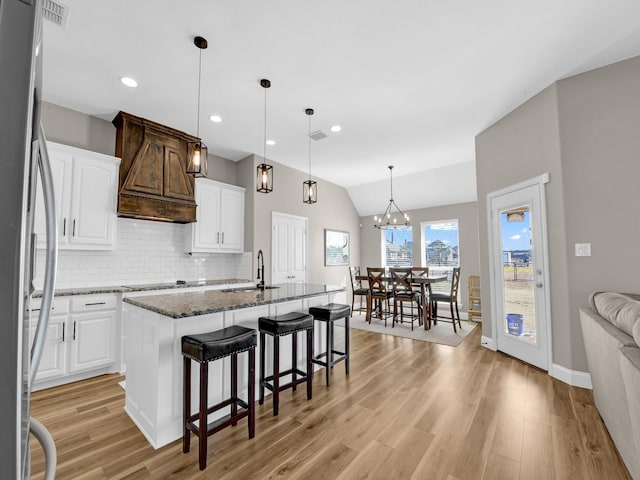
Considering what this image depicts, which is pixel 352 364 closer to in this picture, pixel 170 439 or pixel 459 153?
pixel 170 439

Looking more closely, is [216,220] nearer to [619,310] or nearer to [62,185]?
[62,185]

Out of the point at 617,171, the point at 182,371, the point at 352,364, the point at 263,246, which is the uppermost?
the point at 617,171

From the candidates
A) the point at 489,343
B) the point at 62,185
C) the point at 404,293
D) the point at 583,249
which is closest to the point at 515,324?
the point at 489,343

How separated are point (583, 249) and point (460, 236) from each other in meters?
3.99

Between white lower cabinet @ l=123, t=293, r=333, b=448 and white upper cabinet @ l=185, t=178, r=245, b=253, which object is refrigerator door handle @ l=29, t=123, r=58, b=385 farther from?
white upper cabinet @ l=185, t=178, r=245, b=253

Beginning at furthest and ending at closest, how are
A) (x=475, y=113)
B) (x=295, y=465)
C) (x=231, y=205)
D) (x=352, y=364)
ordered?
(x=231, y=205)
(x=475, y=113)
(x=352, y=364)
(x=295, y=465)

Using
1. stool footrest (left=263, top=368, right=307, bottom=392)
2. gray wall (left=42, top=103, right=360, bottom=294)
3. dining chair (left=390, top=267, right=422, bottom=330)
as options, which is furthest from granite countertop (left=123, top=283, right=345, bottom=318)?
dining chair (left=390, top=267, right=422, bottom=330)

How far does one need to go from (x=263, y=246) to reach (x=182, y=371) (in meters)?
3.18

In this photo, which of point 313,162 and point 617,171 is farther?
point 313,162

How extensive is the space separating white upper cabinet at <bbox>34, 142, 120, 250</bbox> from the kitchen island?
Answer: 1.60 m

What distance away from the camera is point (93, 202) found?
138 inches

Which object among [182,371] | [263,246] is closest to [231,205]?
[263,246]

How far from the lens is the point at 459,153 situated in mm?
5309

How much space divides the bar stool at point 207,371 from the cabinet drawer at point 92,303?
1.92 meters
